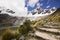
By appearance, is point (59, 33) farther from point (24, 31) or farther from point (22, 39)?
point (24, 31)

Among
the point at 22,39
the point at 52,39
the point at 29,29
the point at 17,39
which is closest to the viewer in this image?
the point at 52,39

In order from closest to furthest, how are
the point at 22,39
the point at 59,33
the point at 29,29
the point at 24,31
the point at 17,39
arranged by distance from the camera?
the point at 59,33, the point at 22,39, the point at 17,39, the point at 24,31, the point at 29,29

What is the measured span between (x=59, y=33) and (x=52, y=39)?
5.28 feet

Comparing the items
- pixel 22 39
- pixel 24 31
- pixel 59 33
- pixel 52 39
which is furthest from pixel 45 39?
pixel 24 31

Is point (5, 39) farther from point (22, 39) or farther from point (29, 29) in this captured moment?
point (29, 29)

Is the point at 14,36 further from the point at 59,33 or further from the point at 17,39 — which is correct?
the point at 59,33

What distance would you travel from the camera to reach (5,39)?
1948 centimetres

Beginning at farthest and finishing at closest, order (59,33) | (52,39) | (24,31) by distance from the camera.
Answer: (24,31) → (59,33) → (52,39)

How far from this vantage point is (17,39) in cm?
1862

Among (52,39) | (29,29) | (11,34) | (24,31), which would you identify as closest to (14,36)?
(11,34)

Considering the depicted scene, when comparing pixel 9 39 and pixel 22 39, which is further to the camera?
pixel 9 39

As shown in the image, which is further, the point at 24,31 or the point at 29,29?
the point at 29,29

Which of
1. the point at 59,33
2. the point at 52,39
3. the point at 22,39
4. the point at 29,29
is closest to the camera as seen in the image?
the point at 52,39

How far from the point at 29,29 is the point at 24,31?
3.34m
